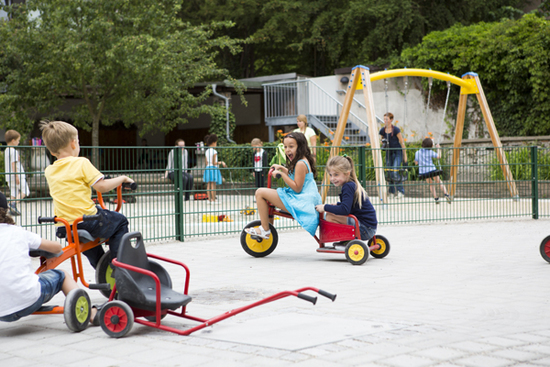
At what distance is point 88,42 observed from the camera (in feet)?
58.9

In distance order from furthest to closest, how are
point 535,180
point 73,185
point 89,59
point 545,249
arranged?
point 89,59
point 535,180
point 545,249
point 73,185

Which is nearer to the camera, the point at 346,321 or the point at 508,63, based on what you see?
the point at 346,321

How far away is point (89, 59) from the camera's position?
17.9 m

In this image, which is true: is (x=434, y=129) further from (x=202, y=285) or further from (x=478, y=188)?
(x=202, y=285)

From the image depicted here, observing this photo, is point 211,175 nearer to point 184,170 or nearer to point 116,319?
point 184,170

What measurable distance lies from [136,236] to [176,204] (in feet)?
15.4

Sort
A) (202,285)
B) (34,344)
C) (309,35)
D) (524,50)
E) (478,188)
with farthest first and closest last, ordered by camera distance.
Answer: (309,35) → (524,50) → (478,188) → (202,285) → (34,344)

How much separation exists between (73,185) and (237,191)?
4677mm

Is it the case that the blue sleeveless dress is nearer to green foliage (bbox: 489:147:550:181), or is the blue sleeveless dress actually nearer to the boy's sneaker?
the boy's sneaker

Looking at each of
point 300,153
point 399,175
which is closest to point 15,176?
point 300,153

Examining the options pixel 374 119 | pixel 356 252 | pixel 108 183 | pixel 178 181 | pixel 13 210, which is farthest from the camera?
pixel 374 119

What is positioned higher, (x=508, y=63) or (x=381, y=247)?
(x=508, y=63)

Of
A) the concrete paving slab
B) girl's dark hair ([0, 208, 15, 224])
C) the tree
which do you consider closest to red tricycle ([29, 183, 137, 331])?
girl's dark hair ([0, 208, 15, 224])

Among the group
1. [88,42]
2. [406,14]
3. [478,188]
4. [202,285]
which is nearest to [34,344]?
[202,285]
